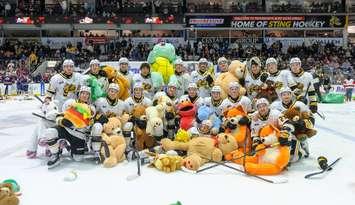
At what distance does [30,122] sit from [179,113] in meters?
5.02

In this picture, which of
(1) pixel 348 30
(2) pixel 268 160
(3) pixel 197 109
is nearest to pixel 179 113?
(3) pixel 197 109

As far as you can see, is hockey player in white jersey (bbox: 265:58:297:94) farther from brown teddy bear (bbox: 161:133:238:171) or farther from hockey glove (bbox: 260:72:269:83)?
brown teddy bear (bbox: 161:133:238:171)

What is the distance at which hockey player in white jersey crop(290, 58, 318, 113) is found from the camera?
7.02 meters

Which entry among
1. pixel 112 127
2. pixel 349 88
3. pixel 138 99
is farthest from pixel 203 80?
pixel 349 88

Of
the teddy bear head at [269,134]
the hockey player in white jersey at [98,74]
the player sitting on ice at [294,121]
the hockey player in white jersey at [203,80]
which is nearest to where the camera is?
the teddy bear head at [269,134]

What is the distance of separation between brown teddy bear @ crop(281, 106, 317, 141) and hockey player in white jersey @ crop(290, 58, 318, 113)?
0.60 meters

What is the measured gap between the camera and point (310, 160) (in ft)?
22.2

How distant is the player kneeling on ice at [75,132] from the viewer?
6159mm

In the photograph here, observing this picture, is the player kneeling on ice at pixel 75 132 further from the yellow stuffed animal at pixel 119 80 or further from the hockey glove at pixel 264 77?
the hockey glove at pixel 264 77

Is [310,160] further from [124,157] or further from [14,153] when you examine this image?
[14,153]

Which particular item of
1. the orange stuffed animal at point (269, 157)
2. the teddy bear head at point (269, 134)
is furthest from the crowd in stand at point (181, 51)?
the orange stuffed animal at point (269, 157)

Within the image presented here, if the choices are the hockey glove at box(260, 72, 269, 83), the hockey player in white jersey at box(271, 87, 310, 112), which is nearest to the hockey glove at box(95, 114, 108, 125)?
the hockey player in white jersey at box(271, 87, 310, 112)

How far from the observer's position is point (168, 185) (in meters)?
5.31

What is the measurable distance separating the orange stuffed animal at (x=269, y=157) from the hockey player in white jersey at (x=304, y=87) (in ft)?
3.73
